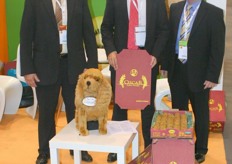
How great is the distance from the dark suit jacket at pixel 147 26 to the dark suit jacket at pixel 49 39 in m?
0.14

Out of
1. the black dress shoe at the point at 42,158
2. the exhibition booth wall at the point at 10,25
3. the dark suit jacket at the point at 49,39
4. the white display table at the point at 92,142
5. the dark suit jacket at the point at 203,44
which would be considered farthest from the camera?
the exhibition booth wall at the point at 10,25

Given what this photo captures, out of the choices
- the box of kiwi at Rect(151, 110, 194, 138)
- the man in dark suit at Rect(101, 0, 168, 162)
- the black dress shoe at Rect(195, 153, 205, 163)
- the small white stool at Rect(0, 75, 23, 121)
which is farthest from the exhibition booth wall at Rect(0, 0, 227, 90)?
the box of kiwi at Rect(151, 110, 194, 138)

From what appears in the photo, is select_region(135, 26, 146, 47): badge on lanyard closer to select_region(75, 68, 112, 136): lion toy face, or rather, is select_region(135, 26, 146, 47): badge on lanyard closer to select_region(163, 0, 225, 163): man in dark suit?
select_region(163, 0, 225, 163): man in dark suit

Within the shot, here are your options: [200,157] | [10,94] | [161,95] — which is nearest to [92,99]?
[200,157]

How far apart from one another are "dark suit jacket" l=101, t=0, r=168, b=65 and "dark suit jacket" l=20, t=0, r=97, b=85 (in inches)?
5.3

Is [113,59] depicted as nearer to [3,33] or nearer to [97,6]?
[97,6]

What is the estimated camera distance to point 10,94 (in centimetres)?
446

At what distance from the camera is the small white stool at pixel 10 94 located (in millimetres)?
4199

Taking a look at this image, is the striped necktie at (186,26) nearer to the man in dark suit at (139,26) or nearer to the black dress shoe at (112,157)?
the man in dark suit at (139,26)

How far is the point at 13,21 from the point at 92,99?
3.33 meters

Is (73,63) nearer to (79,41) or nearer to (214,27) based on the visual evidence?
(79,41)

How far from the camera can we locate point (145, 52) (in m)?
2.88

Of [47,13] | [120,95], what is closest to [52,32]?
[47,13]

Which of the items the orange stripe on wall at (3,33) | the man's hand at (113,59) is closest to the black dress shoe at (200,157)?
the man's hand at (113,59)
